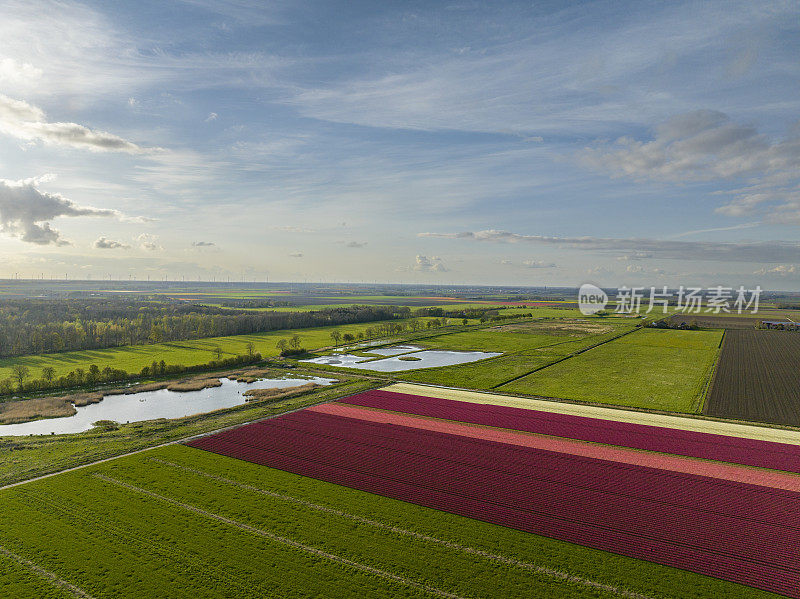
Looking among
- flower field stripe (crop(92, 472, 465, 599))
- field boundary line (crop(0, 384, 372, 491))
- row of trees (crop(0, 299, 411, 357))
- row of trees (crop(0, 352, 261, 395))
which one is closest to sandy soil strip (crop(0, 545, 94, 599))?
flower field stripe (crop(92, 472, 465, 599))

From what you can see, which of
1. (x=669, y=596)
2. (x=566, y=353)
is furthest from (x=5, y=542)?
(x=566, y=353)

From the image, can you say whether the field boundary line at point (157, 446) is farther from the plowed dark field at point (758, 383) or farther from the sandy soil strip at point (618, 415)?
the plowed dark field at point (758, 383)

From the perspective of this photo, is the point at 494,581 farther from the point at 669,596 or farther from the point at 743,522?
the point at 743,522

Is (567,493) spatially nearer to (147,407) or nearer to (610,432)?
(610,432)

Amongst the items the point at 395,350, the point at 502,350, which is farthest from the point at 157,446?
the point at 502,350

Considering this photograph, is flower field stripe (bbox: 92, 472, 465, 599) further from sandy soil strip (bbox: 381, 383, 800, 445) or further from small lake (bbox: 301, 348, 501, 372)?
small lake (bbox: 301, 348, 501, 372)

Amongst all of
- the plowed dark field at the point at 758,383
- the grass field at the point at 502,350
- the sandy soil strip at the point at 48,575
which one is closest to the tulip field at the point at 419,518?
the sandy soil strip at the point at 48,575
